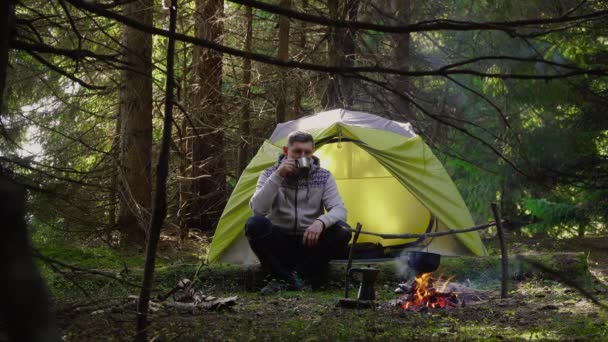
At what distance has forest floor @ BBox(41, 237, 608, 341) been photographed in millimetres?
3316

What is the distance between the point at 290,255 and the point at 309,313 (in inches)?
65.6

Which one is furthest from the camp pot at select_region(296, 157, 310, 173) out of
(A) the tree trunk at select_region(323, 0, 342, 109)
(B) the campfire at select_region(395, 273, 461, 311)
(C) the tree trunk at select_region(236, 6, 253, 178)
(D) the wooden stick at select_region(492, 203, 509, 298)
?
(C) the tree trunk at select_region(236, 6, 253, 178)

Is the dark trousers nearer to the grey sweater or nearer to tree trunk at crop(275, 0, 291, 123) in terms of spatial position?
the grey sweater

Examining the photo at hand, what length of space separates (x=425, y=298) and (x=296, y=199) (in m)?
1.76

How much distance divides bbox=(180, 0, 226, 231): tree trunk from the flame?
5.10 m

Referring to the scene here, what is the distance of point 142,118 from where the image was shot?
820cm

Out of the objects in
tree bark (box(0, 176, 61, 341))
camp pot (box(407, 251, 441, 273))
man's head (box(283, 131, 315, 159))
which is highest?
man's head (box(283, 131, 315, 159))

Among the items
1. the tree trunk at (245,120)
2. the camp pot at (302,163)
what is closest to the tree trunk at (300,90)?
the tree trunk at (245,120)

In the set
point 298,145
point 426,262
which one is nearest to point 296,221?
point 298,145

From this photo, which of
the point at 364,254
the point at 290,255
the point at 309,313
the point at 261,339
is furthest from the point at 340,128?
the point at 261,339

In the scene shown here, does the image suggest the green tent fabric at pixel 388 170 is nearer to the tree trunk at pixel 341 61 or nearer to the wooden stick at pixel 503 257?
the tree trunk at pixel 341 61

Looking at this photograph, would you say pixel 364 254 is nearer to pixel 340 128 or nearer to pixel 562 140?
pixel 340 128

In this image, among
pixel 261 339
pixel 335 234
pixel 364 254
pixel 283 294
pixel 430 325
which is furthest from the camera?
pixel 364 254

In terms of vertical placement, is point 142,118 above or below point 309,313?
above
